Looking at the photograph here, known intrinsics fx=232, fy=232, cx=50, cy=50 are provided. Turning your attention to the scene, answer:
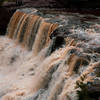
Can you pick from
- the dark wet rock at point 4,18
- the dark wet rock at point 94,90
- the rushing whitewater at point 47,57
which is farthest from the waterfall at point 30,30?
the dark wet rock at point 94,90

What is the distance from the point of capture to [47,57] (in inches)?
342

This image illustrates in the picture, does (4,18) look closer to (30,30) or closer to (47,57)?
(30,30)

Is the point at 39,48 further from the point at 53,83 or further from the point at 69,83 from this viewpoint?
the point at 69,83

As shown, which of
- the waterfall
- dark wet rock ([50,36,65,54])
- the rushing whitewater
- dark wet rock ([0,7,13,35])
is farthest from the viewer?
dark wet rock ([0,7,13,35])

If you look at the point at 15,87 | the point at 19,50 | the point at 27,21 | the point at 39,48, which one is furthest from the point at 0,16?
the point at 15,87

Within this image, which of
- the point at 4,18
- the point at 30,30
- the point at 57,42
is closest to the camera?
the point at 57,42

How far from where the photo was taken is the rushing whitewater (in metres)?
6.47

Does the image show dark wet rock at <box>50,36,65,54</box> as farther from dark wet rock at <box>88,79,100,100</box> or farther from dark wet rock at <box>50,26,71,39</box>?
dark wet rock at <box>88,79,100,100</box>

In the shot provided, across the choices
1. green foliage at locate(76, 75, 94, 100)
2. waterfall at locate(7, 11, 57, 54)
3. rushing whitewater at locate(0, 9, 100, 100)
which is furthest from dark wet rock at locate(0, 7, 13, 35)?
green foliage at locate(76, 75, 94, 100)

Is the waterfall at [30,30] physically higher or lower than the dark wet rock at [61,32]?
lower

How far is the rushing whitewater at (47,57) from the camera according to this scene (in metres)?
6.47

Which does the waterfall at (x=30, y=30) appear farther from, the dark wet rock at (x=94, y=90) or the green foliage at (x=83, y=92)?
the dark wet rock at (x=94, y=90)

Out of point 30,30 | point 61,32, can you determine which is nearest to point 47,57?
point 61,32

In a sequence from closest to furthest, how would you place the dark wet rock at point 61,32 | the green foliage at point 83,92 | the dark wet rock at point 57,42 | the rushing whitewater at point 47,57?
the green foliage at point 83,92, the rushing whitewater at point 47,57, the dark wet rock at point 57,42, the dark wet rock at point 61,32
